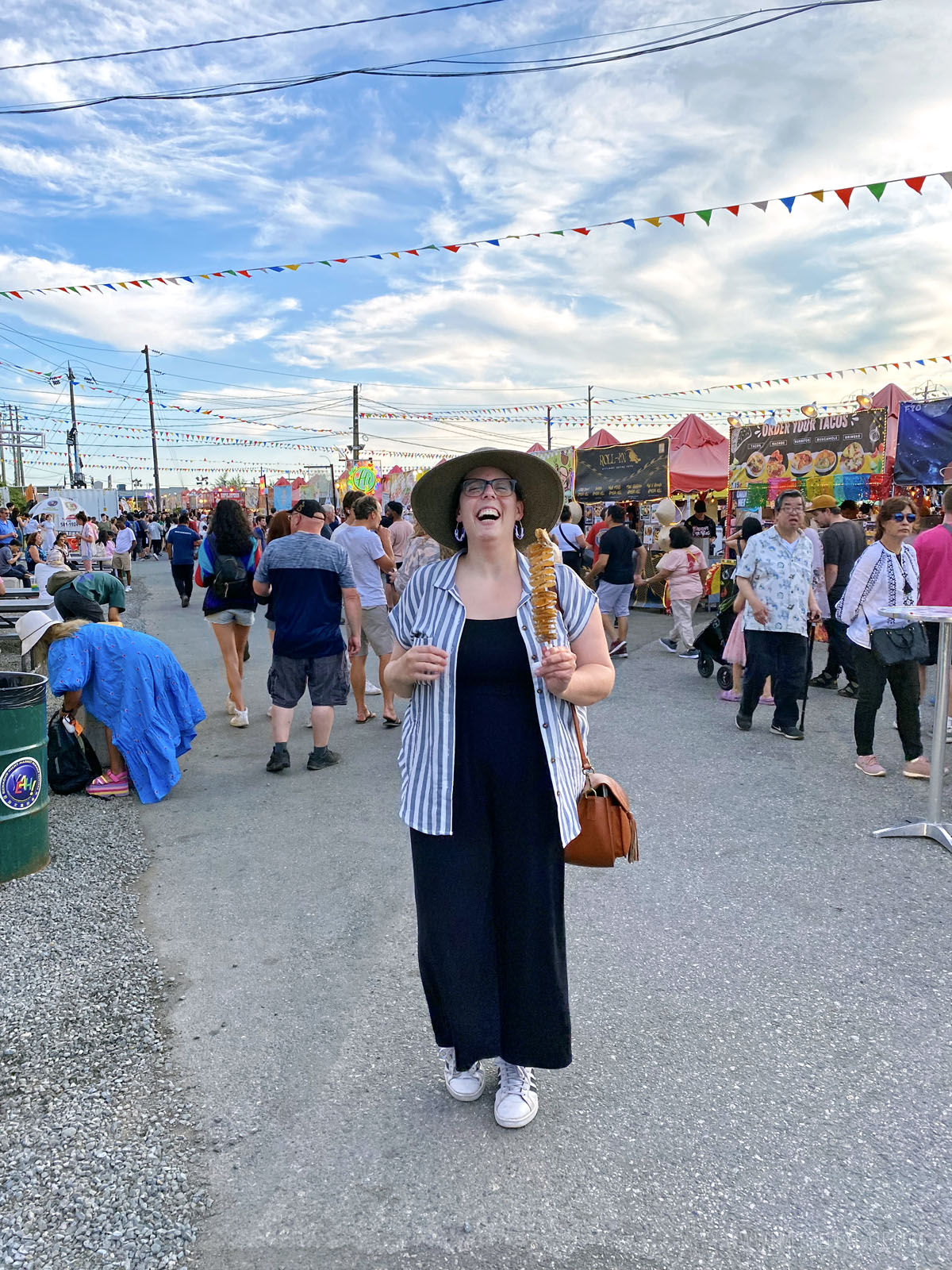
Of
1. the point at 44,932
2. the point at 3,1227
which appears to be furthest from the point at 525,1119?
the point at 44,932

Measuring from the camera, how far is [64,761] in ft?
17.3

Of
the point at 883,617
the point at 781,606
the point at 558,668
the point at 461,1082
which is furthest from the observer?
the point at 781,606

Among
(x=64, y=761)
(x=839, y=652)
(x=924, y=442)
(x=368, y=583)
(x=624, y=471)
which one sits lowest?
(x=64, y=761)

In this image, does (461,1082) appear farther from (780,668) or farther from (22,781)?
(780,668)

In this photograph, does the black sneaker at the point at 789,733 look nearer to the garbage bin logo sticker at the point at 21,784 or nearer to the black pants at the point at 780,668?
the black pants at the point at 780,668

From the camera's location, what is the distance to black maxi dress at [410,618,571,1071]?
7.43 ft

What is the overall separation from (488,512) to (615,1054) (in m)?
1.78

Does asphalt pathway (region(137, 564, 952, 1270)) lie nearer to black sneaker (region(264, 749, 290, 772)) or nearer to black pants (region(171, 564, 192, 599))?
black sneaker (region(264, 749, 290, 772))

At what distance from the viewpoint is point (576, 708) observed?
93.2 inches

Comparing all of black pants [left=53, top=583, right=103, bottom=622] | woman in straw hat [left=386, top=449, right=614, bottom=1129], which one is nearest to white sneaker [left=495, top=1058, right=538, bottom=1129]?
woman in straw hat [left=386, top=449, right=614, bottom=1129]

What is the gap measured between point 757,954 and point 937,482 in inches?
363

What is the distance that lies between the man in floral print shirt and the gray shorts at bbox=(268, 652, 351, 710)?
10.2ft

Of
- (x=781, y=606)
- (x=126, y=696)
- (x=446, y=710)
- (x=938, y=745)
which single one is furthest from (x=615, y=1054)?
(x=781, y=606)

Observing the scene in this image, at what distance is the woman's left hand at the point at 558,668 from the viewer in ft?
6.94
